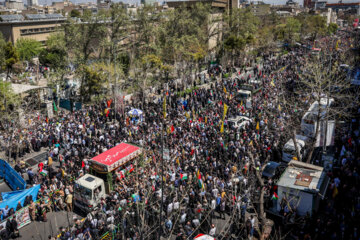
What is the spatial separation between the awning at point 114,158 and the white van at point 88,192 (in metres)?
0.64

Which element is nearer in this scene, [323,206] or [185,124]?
[323,206]

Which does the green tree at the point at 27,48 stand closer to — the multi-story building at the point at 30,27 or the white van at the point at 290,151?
the multi-story building at the point at 30,27

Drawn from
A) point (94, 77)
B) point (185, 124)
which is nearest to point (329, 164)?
point (185, 124)

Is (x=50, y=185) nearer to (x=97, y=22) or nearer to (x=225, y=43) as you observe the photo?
(x=97, y=22)

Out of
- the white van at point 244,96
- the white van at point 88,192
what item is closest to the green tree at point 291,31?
the white van at point 244,96

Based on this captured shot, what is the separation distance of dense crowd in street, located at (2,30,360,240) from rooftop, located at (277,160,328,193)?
1041mm

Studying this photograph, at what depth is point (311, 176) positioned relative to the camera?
46.2ft

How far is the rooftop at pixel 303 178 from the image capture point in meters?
13.3

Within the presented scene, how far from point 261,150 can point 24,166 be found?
1455 centimetres

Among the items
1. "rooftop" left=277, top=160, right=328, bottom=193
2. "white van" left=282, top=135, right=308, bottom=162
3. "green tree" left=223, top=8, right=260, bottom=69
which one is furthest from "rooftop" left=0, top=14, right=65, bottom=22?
"rooftop" left=277, top=160, right=328, bottom=193

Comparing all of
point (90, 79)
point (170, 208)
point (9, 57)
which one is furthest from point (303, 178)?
point (9, 57)

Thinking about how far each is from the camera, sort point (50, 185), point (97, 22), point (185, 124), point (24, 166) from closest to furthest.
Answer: point (50, 185), point (24, 166), point (185, 124), point (97, 22)

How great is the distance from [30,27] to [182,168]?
52215 mm

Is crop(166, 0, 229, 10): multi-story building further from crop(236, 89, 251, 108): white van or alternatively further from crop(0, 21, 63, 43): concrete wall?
crop(236, 89, 251, 108): white van
